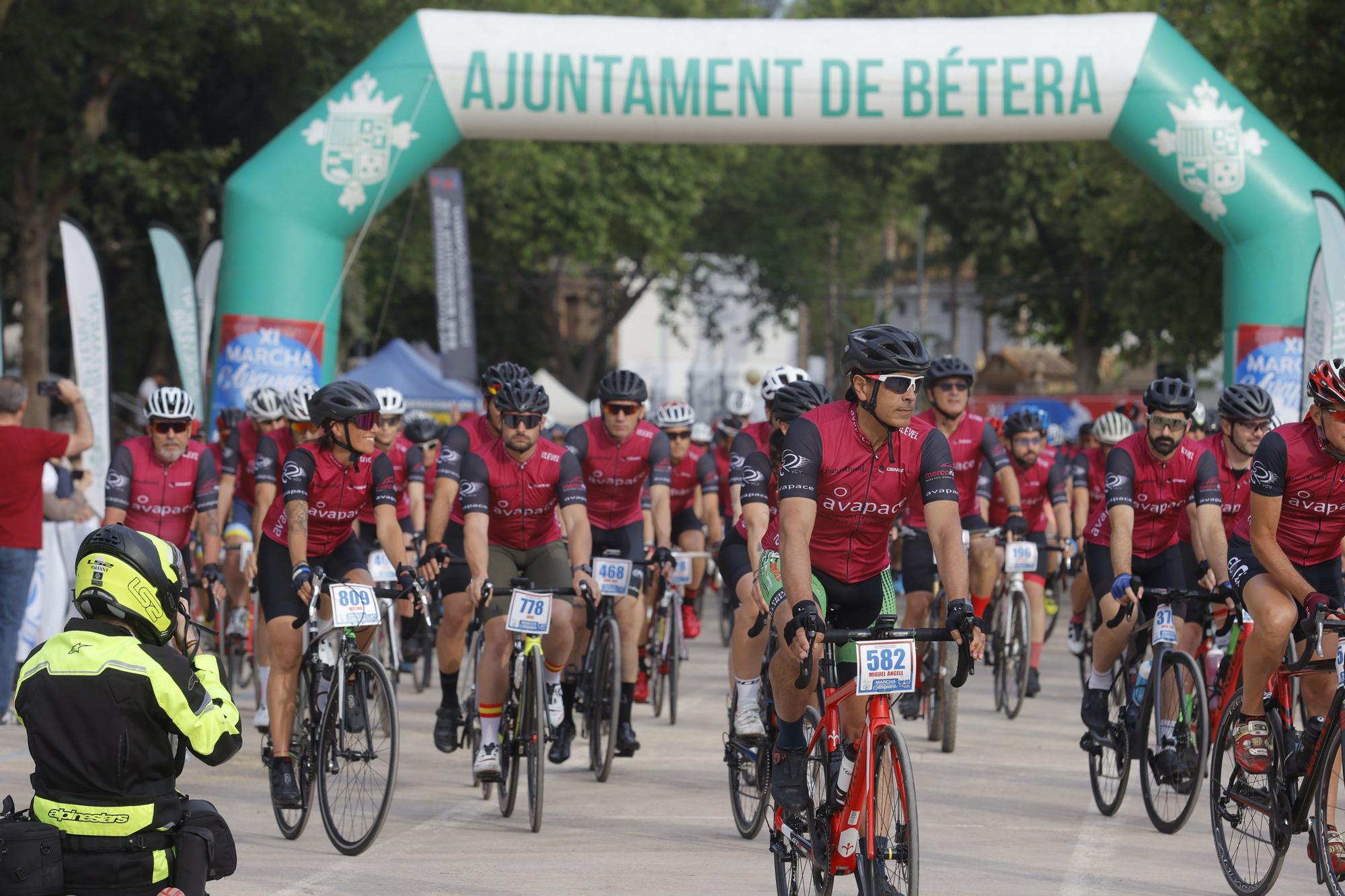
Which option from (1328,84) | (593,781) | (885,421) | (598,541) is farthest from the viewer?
(1328,84)

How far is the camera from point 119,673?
4520 mm

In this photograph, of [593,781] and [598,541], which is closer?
[593,781]

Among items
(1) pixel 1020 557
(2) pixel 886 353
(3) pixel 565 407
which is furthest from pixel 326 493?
(3) pixel 565 407

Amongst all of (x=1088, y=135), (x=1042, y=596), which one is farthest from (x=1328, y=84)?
(x=1042, y=596)

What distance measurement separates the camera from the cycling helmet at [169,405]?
1111cm

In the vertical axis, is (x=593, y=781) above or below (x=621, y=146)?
below

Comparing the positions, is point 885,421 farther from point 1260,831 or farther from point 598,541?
point 598,541

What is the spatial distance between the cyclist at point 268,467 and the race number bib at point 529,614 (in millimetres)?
1118

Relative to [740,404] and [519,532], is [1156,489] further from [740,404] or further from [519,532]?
[740,404]

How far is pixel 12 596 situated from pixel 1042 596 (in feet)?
22.9

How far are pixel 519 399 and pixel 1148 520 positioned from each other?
3.23 meters

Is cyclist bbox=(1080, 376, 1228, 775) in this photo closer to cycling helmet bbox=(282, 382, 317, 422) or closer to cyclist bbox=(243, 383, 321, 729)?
cyclist bbox=(243, 383, 321, 729)

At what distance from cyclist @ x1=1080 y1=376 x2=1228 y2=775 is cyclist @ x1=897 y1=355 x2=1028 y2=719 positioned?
4.85ft

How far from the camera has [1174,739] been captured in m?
8.25
